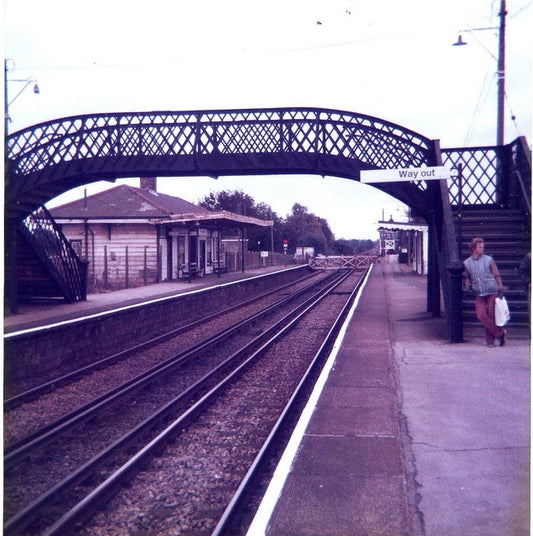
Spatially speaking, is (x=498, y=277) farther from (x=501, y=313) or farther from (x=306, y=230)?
(x=306, y=230)

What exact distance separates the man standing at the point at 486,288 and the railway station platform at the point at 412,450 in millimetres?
263

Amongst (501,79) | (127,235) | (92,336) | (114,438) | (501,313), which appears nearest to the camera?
(114,438)

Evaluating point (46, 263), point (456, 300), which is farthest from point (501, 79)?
point (46, 263)

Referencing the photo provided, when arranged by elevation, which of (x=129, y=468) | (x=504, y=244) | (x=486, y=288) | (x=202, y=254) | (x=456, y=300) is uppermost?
(x=504, y=244)

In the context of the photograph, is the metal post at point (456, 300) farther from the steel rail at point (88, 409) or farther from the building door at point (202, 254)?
the building door at point (202, 254)

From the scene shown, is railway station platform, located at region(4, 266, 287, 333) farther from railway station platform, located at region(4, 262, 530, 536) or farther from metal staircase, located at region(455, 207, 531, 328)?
metal staircase, located at region(455, 207, 531, 328)

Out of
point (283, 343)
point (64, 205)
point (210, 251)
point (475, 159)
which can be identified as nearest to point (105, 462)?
point (283, 343)

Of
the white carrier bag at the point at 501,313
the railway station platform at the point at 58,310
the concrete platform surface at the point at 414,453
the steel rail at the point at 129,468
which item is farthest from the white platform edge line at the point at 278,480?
the railway station platform at the point at 58,310

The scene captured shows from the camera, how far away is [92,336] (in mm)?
12016

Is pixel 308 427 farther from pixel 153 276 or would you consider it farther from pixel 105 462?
pixel 153 276

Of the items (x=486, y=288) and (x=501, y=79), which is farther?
(x=501, y=79)

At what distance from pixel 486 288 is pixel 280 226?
73.5 m

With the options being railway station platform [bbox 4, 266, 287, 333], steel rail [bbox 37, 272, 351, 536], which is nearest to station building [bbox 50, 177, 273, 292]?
railway station platform [bbox 4, 266, 287, 333]

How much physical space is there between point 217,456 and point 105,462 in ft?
3.36
